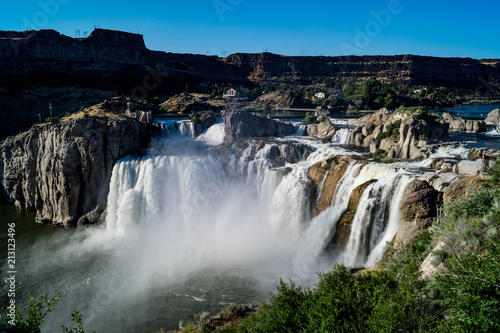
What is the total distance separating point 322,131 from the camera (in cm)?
3494

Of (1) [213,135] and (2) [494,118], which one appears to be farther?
(2) [494,118]

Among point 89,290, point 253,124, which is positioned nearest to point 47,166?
point 89,290

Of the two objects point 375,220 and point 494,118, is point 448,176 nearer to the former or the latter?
point 375,220

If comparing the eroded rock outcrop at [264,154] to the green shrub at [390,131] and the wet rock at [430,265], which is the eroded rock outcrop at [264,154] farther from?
the wet rock at [430,265]

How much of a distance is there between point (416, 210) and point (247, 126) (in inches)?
888

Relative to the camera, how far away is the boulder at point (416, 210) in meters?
14.6

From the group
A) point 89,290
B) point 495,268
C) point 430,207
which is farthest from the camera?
point 89,290

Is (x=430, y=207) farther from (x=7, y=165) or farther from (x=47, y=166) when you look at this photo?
(x=7, y=165)

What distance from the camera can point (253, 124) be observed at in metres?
35.6

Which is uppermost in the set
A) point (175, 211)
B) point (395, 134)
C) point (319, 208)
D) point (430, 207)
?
point (395, 134)

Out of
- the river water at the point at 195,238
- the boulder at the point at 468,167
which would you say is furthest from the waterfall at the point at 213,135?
the boulder at the point at 468,167

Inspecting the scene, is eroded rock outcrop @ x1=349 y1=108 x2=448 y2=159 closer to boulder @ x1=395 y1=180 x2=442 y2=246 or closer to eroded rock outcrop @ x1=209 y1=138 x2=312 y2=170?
eroded rock outcrop @ x1=209 y1=138 x2=312 y2=170

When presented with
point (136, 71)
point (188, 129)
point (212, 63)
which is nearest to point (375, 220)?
point (188, 129)

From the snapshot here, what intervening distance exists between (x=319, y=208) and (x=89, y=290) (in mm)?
14677
